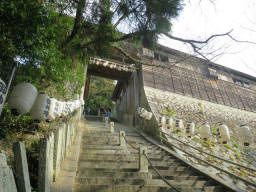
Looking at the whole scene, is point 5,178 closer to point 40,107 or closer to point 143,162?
point 40,107

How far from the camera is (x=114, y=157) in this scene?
14.2 feet

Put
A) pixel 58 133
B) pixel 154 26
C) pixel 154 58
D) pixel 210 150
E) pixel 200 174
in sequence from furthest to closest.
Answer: pixel 154 58, pixel 210 150, pixel 154 26, pixel 200 174, pixel 58 133

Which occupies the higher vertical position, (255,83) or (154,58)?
(154,58)

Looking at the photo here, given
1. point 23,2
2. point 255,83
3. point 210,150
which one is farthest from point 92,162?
point 255,83

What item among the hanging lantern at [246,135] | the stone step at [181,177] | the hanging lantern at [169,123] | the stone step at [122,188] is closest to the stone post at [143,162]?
the stone step at [181,177]

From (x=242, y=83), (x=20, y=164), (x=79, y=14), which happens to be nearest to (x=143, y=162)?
(x=20, y=164)

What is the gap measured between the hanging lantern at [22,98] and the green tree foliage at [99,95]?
702 inches

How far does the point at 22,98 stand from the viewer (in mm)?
1655

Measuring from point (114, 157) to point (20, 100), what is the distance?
3395mm

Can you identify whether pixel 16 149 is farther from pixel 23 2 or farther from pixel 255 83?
pixel 255 83

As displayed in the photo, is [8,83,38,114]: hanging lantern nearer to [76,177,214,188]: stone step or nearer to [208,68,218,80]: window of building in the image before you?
[76,177,214,188]: stone step

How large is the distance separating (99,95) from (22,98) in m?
19.5

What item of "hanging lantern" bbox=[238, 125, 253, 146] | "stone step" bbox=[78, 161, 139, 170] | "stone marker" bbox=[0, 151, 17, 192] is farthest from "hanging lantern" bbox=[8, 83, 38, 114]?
"hanging lantern" bbox=[238, 125, 253, 146]

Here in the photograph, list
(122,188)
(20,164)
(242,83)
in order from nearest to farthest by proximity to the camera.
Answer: (20,164), (122,188), (242,83)
